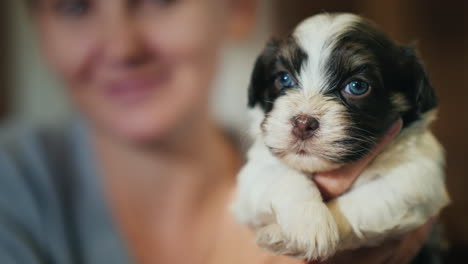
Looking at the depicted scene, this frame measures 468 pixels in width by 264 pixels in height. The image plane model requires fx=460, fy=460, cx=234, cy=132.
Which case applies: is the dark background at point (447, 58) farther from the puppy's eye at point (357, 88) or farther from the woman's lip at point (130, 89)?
the woman's lip at point (130, 89)

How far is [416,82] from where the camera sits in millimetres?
662

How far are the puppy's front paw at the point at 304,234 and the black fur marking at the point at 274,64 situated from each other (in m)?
0.17

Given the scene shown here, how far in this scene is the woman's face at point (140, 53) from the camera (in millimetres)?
1335

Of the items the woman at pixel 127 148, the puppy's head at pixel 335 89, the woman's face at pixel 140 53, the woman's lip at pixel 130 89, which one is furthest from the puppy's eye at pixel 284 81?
the woman's lip at pixel 130 89

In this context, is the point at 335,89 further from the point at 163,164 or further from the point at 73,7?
the point at 163,164

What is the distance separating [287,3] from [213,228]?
1.85 ft

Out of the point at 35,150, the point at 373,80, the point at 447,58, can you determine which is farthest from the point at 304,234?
the point at 35,150

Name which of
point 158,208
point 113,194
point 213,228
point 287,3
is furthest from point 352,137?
point 113,194

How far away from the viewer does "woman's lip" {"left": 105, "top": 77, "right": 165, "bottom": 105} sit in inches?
57.7

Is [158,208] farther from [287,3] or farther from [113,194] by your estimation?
[287,3]

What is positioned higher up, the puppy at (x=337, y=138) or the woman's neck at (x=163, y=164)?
the puppy at (x=337, y=138)

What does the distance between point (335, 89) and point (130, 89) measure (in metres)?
0.98

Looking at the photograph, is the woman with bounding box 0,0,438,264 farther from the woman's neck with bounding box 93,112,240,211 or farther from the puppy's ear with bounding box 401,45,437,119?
the puppy's ear with bounding box 401,45,437,119

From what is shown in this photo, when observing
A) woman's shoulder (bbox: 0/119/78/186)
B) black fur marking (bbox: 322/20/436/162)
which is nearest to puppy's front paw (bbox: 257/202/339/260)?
black fur marking (bbox: 322/20/436/162)
